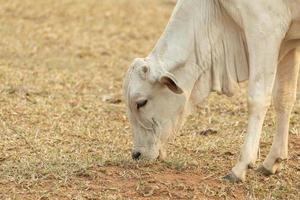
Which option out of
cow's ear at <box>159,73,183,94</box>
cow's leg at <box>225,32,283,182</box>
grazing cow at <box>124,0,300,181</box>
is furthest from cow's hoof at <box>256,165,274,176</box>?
cow's ear at <box>159,73,183,94</box>

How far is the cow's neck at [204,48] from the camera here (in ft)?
20.4

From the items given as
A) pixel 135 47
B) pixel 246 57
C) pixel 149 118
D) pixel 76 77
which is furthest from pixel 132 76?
pixel 135 47

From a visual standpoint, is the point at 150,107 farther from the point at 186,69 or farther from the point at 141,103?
the point at 186,69

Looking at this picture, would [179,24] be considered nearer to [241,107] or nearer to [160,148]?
[160,148]

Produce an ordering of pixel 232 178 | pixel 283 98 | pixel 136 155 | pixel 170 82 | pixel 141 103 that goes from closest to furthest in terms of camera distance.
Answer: pixel 232 178, pixel 170 82, pixel 141 103, pixel 136 155, pixel 283 98

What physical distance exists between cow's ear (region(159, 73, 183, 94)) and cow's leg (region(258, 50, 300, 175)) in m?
0.90

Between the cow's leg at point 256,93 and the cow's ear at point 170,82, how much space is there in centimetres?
53

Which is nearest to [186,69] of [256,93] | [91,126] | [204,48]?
[204,48]

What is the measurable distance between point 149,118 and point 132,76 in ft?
1.10

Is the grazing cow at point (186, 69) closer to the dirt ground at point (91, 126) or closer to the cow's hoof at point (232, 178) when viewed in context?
the dirt ground at point (91, 126)

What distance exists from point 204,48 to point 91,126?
203 centimetres

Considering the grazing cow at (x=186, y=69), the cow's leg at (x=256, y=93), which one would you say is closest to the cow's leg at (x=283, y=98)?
the grazing cow at (x=186, y=69)

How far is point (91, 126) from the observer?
25.9 feet

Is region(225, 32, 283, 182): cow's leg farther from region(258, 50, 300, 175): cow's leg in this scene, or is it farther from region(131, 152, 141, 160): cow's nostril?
region(131, 152, 141, 160): cow's nostril
